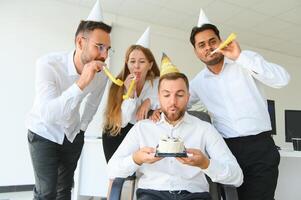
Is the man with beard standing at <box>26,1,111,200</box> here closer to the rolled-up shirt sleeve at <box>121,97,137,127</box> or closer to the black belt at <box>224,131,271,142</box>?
the rolled-up shirt sleeve at <box>121,97,137,127</box>

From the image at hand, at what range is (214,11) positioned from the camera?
13.3ft

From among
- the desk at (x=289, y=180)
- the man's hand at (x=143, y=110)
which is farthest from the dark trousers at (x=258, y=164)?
the desk at (x=289, y=180)

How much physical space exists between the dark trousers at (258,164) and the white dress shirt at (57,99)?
0.92m

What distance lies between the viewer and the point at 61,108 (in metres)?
1.22

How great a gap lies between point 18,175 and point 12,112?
2.79 ft

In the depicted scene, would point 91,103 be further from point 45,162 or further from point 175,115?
point 175,115

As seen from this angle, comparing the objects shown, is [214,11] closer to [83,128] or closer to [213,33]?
[213,33]

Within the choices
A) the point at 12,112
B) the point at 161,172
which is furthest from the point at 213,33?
the point at 12,112

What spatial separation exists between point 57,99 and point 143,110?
534mm

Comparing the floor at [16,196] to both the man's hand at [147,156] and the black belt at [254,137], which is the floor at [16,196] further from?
the black belt at [254,137]

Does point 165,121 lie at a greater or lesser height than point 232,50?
lesser

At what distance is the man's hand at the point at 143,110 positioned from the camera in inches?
61.8

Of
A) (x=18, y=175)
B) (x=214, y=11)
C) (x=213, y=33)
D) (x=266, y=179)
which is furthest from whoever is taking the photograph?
(x=214, y=11)

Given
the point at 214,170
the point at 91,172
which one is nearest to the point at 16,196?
the point at 91,172
